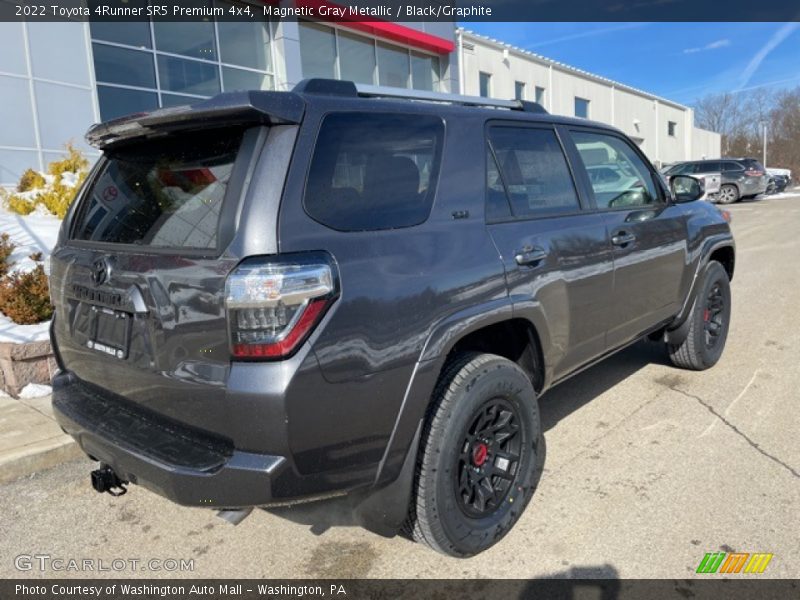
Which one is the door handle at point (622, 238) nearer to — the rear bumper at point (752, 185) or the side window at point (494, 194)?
the side window at point (494, 194)

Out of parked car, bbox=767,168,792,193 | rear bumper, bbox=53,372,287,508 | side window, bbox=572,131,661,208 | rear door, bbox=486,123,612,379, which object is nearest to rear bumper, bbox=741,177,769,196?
parked car, bbox=767,168,792,193

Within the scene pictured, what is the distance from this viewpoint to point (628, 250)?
3.64 meters

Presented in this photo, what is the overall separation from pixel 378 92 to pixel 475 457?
5.29ft

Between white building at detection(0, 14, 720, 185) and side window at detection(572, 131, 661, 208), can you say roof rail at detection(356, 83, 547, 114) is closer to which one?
side window at detection(572, 131, 661, 208)

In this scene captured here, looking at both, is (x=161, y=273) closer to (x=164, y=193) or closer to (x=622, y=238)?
(x=164, y=193)

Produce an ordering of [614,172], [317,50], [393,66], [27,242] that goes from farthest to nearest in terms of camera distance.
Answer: [393,66] → [317,50] → [27,242] → [614,172]

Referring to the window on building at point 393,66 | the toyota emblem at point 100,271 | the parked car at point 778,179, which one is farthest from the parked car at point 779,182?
the toyota emblem at point 100,271

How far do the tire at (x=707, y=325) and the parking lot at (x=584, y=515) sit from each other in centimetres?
39

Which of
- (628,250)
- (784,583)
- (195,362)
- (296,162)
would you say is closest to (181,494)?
(195,362)

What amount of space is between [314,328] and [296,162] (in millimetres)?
573

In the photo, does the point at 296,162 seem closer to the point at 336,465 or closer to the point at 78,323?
the point at 336,465

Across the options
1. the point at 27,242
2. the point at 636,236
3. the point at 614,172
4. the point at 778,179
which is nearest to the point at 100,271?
the point at 636,236

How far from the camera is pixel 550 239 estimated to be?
3.03m

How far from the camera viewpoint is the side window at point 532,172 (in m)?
2.95
